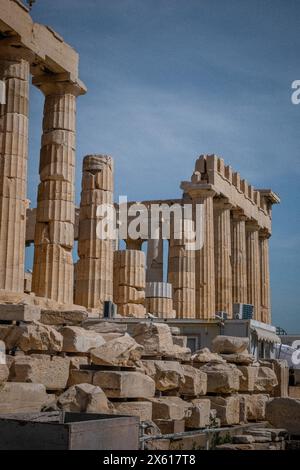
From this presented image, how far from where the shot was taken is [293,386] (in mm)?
22188

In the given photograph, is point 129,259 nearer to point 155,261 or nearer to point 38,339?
point 155,261

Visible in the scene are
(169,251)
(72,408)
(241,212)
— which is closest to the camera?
(72,408)

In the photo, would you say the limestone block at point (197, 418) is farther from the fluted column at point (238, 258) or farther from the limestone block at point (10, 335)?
the fluted column at point (238, 258)

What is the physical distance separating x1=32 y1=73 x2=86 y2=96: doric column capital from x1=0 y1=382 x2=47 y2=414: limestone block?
15.3 metres

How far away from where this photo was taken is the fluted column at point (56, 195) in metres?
22.4

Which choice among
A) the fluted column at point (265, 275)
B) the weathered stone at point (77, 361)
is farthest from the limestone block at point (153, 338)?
the fluted column at point (265, 275)

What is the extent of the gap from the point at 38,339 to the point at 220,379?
13.6 ft

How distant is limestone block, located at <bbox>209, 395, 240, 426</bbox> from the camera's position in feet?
44.0

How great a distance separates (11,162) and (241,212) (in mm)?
19722

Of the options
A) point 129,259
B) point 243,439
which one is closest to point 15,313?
point 243,439

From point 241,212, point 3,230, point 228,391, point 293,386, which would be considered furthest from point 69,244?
point 241,212

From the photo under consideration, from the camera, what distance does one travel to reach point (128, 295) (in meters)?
28.1

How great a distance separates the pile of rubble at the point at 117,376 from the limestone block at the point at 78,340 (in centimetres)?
2

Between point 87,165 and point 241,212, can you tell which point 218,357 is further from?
point 241,212
